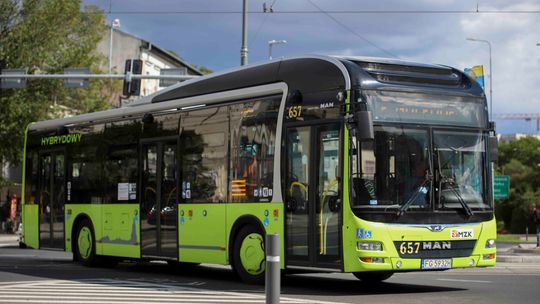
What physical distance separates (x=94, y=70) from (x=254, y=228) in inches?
1468

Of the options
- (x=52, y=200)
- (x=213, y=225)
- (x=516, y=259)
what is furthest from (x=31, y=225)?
(x=516, y=259)

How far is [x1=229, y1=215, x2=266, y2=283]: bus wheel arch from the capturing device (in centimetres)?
1384

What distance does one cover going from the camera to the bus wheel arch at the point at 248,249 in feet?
45.4

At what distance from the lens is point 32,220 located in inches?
834

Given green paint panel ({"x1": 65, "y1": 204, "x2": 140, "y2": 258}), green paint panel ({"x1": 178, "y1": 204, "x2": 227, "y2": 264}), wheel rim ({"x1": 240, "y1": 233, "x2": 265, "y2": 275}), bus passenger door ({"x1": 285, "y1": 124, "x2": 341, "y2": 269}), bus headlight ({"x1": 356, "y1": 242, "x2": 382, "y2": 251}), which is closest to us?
bus headlight ({"x1": 356, "y1": 242, "x2": 382, "y2": 251})

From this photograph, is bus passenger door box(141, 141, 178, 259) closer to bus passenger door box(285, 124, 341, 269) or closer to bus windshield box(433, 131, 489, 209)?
bus passenger door box(285, 124, 341, 269)

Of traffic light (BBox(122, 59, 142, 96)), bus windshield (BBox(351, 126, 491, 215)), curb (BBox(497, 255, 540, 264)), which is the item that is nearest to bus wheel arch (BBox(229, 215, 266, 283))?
bus windshield (BBox(351, 126, 491, 215))

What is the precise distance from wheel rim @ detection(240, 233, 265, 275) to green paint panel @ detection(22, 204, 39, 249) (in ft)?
27.7

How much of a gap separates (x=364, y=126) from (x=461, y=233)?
92.7 inches

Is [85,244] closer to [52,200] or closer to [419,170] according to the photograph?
[52,200]

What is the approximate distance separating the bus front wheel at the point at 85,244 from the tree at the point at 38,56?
24386mm

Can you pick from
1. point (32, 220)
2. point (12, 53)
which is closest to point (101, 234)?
point (32, 220)

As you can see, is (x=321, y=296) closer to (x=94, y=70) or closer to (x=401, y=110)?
(x=401, y=110)

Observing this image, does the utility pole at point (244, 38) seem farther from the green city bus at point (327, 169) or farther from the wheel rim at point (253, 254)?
the wheel rim at point (253, 254)
